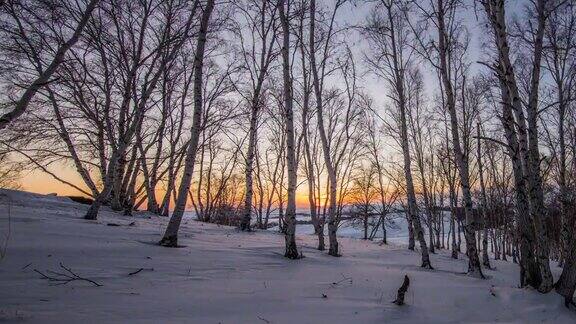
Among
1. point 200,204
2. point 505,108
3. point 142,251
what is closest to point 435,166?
point 200,204

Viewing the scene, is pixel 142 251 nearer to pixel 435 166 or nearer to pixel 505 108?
pixel 505 108

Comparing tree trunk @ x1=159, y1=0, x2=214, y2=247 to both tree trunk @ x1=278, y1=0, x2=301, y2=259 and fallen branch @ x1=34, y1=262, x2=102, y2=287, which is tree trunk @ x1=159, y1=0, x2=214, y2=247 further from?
fallen branch @ x1=34, y1=262, x2=102, y2=287

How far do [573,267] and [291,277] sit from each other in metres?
5.25

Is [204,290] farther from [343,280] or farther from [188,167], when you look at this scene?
[188,167]

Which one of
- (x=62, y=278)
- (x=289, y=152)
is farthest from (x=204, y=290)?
(x=289, y=152)

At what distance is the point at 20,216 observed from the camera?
8352 millimetres

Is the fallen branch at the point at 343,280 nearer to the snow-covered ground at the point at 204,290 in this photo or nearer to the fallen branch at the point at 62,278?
the snow-covered ground at the point at 204,290

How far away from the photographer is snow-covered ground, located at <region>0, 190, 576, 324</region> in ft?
12.6

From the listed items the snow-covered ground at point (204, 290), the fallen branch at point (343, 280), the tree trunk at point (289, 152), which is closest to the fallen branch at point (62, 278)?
the snow-covered ground at point (204, 290)

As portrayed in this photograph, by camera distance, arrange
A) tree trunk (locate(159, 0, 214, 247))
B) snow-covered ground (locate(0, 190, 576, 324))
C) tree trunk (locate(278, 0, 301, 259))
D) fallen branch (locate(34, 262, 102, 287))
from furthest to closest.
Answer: tree trunk (locate(278, 0, 301, 259)), tree trunk (locate(159, 0, 214, 247)), fallen branch (locate(34, 262, 102, 287)), snow-covered ground (locate(0, 190, 576, 324))

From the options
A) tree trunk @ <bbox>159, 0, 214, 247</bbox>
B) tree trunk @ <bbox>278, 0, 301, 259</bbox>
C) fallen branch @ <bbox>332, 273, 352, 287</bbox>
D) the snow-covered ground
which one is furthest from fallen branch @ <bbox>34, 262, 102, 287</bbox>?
tree trunk @ <bbox>278, 0, 301, 259</bbox>

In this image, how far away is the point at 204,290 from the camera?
4.86 m

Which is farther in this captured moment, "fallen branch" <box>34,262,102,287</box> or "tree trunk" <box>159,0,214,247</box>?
"tree trunk" <box>159,0,214,247</box>

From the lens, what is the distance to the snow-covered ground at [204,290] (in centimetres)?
383
